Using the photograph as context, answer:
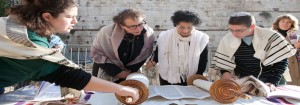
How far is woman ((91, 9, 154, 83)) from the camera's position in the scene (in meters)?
3.11

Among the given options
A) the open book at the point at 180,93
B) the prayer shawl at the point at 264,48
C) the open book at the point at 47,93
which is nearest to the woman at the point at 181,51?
the prayer shawl at the point at 264,48

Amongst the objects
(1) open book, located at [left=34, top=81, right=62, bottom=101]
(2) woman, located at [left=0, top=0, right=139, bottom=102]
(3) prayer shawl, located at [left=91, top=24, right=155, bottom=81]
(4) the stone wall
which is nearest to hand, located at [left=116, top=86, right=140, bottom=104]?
(2) woman, located at [left=0, top=0, right=139, bottom=102]

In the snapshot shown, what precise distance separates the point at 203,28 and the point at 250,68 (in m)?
8.72

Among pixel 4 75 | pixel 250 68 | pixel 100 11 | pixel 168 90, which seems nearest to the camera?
pixel 4 75

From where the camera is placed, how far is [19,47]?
1.66m

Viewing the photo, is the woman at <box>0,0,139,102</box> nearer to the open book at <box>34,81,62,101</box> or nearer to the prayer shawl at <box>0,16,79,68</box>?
the prayer shawl at <box>0,16,79,68</box>

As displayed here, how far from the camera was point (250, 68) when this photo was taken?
9.61 feet

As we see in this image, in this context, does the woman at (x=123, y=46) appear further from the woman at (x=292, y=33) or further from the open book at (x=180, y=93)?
the woman at (x=292, y=33)

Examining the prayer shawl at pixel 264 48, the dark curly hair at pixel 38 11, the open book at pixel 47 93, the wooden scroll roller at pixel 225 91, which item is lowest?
the open book at pixel 47 93

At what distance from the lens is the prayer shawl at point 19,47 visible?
1.65 meters

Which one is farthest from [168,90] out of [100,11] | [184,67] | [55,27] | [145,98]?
[100,11]

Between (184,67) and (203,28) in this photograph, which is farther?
(203,28)

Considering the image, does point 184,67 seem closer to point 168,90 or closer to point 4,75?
point 168,90

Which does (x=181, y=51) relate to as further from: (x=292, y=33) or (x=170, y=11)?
(x=170, y=11)
